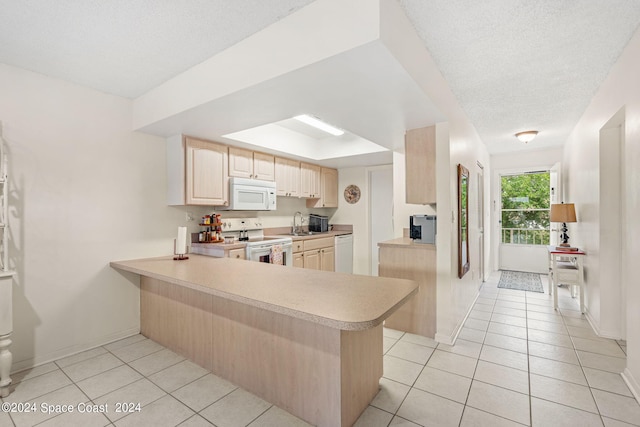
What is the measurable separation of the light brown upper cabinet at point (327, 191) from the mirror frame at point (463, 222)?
2450 millimetres

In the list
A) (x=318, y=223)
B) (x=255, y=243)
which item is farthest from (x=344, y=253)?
(x=255, y=243)

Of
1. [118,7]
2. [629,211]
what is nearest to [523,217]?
[629,211]

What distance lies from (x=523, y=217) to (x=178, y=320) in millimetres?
6267

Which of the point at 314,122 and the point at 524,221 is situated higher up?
the point at 314,122

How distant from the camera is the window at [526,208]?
5652mm

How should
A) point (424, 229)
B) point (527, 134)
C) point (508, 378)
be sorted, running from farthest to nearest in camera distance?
point (527, 134) < point (424, 229) < point (508, 378)

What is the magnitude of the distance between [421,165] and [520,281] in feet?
12.1

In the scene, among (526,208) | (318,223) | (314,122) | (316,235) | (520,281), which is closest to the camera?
(314,122)

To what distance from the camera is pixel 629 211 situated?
2.10m

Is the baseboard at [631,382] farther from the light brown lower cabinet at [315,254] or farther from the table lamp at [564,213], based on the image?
the light brown lower cabinet at [315,254]

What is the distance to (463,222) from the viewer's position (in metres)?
3.21

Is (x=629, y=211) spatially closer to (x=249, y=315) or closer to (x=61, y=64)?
(x=249, y=315)

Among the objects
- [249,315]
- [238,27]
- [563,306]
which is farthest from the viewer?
[563,306]

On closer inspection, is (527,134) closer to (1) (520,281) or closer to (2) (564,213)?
(2) (564,213)
